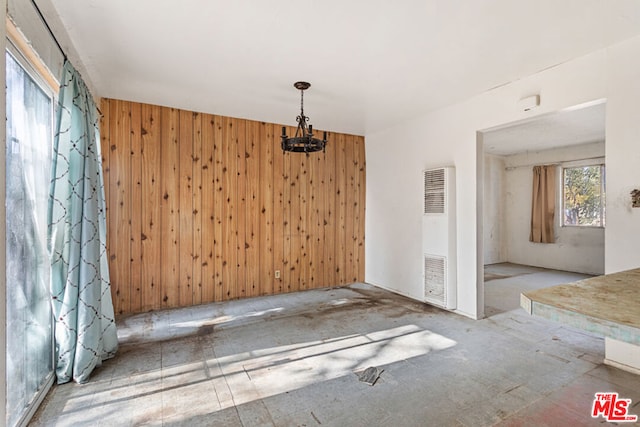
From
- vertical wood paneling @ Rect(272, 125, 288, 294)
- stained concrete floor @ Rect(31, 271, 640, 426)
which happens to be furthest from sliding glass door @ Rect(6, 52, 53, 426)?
vertical wood paneling @ Rect(272, 125, 288, 294)

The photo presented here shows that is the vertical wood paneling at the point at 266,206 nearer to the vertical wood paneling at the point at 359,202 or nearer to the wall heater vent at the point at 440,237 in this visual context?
the vertical wood paneling at the point at 359,202

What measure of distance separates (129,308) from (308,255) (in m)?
2.51

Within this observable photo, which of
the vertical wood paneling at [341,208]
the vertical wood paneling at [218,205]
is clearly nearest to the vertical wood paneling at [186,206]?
the vertical wood paneling at [218,205]

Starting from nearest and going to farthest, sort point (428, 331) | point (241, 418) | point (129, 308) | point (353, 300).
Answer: point (241, 418)
point (428, 331)
point (129, 308)
point (353, 300)

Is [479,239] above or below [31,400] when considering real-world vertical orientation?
above

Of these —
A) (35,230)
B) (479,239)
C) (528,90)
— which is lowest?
(479,239)

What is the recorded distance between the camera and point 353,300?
4.43 metres

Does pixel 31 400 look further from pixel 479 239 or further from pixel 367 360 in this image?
pixel 479 239

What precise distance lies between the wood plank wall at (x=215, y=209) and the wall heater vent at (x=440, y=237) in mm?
1567

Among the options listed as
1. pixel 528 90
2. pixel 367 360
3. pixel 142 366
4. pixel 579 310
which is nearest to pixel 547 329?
pixel 367 360

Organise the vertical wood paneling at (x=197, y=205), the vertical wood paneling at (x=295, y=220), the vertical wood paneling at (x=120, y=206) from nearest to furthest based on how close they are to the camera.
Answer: the vertical wood paneling at (x=120, y=206), the vertical wood paneling at (x=197, y=205), the vertical wood paneling at (x=295, y=220)

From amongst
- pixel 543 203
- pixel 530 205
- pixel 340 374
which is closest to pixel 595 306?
pixel 340 374

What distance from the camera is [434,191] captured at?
4.04 meters

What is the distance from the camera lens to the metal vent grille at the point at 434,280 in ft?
12.9
